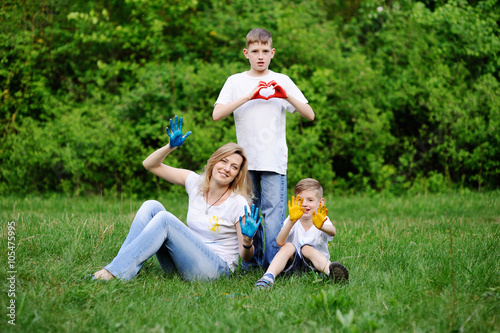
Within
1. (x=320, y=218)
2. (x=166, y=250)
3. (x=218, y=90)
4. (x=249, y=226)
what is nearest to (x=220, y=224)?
(x=249, y=226)

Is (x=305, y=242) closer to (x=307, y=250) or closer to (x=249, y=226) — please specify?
(x=307, y=250)

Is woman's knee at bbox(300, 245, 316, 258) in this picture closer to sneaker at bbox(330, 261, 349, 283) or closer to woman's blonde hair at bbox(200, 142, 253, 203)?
sneaker at bbox(330, 261, 349, 283)

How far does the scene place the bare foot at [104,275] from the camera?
299 cm

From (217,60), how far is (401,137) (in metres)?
3.94

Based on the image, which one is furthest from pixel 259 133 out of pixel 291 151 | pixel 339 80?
pixel 339 80

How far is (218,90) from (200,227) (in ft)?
16.6

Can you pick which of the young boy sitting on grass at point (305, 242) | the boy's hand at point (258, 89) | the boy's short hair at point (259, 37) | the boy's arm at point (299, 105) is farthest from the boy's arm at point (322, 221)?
the boy's short hair at point (259, 37)

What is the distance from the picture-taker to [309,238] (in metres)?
3.48

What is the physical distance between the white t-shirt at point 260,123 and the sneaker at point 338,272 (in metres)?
0.87

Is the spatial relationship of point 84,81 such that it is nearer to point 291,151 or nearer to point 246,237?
point 291,151

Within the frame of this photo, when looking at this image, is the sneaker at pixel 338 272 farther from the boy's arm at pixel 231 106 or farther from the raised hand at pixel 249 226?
the boy's arm at pixel 231 106

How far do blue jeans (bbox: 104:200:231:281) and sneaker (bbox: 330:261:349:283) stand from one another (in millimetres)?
786

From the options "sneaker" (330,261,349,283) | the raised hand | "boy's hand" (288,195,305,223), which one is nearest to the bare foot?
the raised hand

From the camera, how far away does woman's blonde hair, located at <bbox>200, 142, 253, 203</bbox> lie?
3521 millimetres
